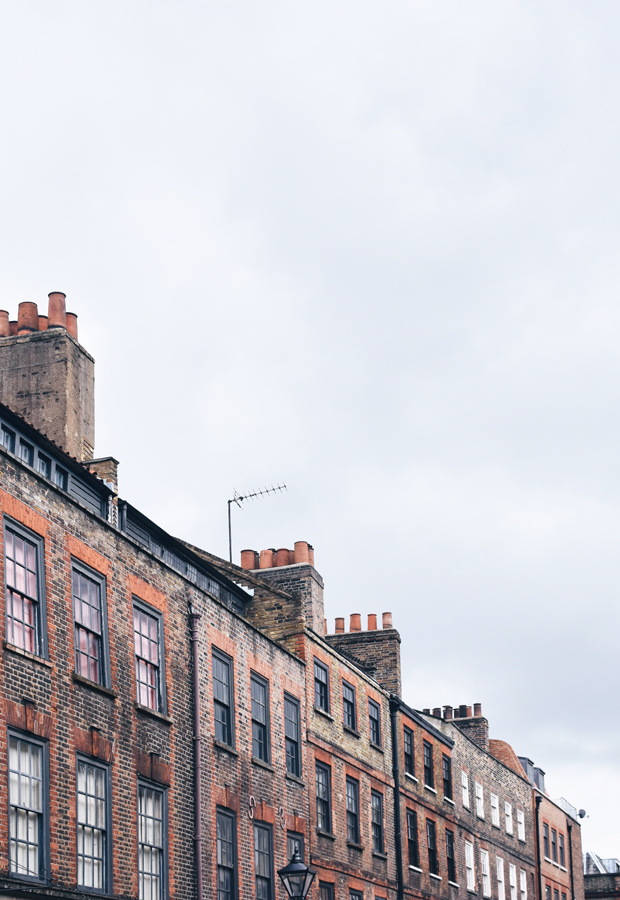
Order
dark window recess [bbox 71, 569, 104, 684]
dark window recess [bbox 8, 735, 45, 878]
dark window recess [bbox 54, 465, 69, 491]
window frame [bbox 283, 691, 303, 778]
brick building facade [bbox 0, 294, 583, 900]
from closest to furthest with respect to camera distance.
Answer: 1. dark window recess [bbox 8, 735, 45, 878]
2. brick building facade [bbox 0, 294, 583, 900]
3. dark window recess [bbox 71, 569, 104, 684]
4. dark window recess [bbox 54, 465, 69, 491]
5. window frame [bbox 283, 691, 303, 778]

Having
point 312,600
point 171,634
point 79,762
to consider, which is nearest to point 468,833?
point 312,600

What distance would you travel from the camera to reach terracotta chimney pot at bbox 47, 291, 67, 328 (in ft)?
88.6

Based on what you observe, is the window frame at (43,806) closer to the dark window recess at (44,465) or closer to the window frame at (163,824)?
the window frame at (163,824)

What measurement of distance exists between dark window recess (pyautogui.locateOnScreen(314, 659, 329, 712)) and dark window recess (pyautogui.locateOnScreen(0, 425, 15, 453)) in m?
13.3

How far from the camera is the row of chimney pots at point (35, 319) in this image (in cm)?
2706

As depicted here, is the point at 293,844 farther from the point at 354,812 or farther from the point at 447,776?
the point at 447,776

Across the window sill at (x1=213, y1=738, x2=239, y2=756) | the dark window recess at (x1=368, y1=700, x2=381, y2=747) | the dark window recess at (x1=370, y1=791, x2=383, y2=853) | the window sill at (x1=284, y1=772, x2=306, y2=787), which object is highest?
the dark window recess at (x1=368, y1=700, x2=381, y2=747)

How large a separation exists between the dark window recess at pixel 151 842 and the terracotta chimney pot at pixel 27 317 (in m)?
10.8

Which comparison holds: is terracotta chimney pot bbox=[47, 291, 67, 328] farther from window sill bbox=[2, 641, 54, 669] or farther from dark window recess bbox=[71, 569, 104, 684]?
window sill bbox=[2, 641, 54, 669]

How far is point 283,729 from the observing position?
1128 inches

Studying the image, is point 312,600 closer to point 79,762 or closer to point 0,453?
point 79,762

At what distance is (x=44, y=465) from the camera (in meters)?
21.8

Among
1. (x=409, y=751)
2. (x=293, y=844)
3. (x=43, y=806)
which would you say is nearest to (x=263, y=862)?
(x=293, y=844)

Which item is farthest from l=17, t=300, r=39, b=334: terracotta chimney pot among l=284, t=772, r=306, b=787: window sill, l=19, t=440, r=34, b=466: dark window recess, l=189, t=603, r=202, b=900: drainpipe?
l=284, t=772, r=306, b=787: window sill
